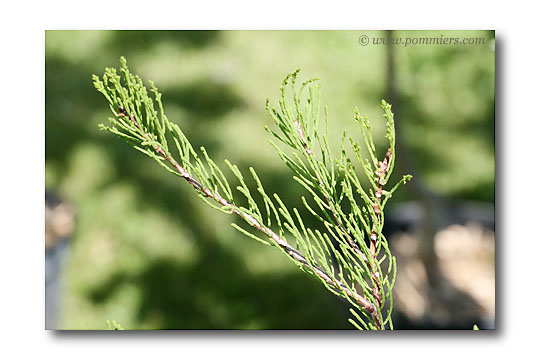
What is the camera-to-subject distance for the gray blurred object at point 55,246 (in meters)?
1.24

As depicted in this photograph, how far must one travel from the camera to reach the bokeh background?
1257 millimetres

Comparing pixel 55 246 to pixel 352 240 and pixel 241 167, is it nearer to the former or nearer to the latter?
pixel 241 167

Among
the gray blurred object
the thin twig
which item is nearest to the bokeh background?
the gray blurred object

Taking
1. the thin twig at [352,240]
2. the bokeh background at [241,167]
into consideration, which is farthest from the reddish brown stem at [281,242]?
the bokeh background at [241,167]

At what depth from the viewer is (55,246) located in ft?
4.18

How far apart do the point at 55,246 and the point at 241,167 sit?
473mm

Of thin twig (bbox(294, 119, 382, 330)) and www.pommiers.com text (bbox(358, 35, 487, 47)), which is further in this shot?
www.pommiers.com text (bbox(358, 35, 487, 47))

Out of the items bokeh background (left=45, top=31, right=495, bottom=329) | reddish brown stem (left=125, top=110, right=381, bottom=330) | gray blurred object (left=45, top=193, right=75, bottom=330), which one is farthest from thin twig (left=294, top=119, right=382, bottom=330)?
gray blurred object (left=45, top=193, right=75, bottom=330)
